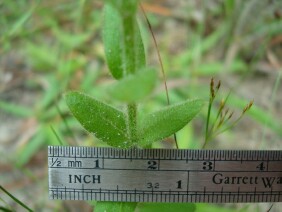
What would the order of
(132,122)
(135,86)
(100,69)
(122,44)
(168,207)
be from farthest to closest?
(100,69)
(168,207)
(132,122)
(122,44)
(135,86)

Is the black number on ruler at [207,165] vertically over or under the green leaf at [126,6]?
under

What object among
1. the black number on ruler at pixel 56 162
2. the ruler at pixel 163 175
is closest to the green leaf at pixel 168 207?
the ruler at pixel 163 175

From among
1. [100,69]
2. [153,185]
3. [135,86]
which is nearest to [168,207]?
[153,185]

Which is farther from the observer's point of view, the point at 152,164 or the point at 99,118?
the point at 152,164

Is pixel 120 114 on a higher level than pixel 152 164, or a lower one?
higher

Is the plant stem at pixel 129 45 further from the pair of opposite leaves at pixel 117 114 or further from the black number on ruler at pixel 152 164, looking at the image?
the black number on ruler at pixel 152 164

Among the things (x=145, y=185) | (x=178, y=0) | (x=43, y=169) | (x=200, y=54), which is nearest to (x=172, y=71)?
(x=200, y=54)

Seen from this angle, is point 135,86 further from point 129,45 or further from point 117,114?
point 117,114
